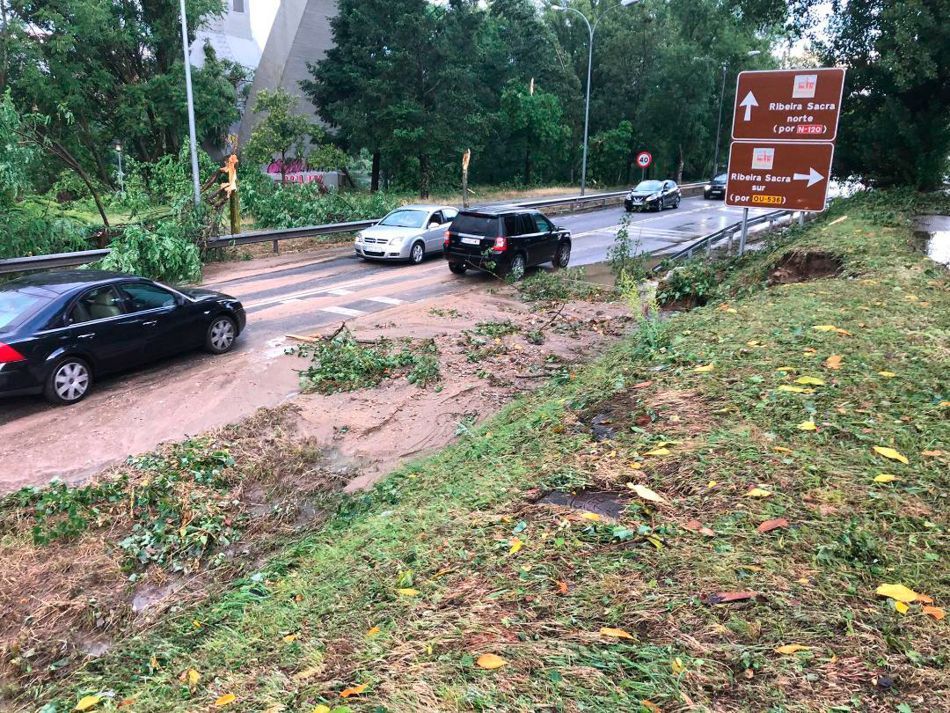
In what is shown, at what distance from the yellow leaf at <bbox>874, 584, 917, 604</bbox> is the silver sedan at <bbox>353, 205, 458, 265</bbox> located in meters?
17.1

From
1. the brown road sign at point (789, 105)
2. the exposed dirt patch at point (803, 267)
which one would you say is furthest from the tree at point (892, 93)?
the exposed dirt patch at point (803, 267)

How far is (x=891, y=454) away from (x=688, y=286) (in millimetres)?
9338

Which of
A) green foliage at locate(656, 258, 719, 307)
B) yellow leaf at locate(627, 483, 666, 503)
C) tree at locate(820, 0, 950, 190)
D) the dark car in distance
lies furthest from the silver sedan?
the dark car in distance

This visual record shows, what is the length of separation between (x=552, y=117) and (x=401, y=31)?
18885 millimetres

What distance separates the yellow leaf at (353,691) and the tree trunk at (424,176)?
125 ft

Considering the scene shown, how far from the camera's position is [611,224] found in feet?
99.1

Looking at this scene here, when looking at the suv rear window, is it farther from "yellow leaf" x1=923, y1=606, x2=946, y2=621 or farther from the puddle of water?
"yellow leaf" x1=923, y1=606, x2=946, y2=621

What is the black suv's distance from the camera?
54.2ft

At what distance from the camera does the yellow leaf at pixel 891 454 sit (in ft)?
13.9

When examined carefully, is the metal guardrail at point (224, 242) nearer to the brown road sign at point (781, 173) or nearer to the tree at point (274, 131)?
the brown road sign at point (781, 173)

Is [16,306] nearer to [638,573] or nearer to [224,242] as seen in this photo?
[638,573]

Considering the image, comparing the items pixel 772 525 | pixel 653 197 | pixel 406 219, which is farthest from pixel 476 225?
pixel 653 197

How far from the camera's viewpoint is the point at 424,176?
40.2 m

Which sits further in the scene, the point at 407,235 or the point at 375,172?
the point at 375,172
